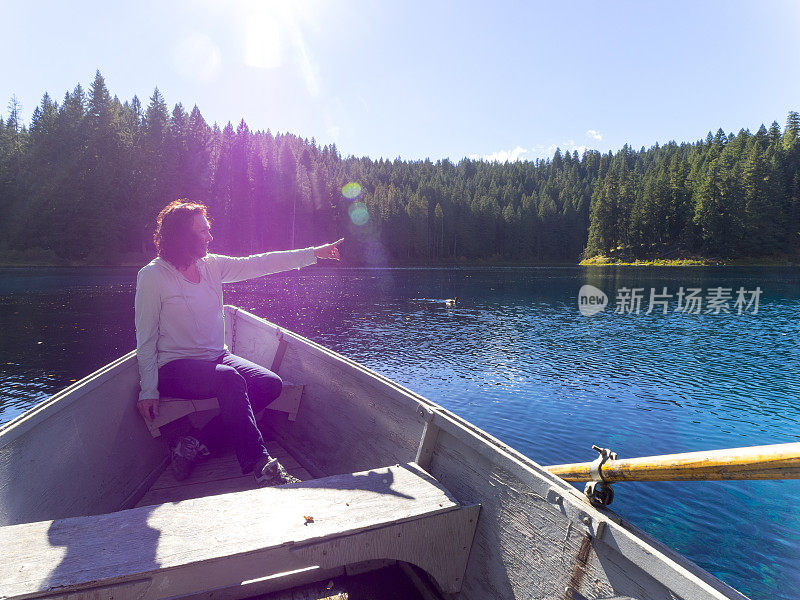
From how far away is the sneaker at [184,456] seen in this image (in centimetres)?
495

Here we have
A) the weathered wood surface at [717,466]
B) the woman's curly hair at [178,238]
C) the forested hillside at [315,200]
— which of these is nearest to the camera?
the weathered wood surface at [717,466]

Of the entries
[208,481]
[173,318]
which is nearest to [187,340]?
[173,318]

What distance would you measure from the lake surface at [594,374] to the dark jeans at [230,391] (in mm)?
6369

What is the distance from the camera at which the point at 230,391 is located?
4.45m

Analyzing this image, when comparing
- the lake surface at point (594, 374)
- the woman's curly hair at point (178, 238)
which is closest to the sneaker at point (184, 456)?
the woman's curly hair at point (178, 238)

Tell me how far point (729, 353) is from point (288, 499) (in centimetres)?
2185

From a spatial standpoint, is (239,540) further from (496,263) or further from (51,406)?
(496,263)

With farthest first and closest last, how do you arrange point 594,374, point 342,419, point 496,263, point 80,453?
point 496,263, point 594,374, point 342,419, point 80,453

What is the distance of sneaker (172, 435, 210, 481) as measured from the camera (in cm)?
495

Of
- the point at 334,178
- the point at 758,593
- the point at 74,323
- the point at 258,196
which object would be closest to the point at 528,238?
the point at 334,178

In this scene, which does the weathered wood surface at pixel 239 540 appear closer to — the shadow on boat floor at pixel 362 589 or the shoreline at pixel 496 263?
the shadow on boat floor at pixel 362 589

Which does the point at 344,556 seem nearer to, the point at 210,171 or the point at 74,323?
the point at 74,323

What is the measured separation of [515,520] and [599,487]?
53 centimetres

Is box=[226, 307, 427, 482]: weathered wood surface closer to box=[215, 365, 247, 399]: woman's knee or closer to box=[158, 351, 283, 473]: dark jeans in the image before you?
box=[158, 351, 283, 473]: dark jeans
